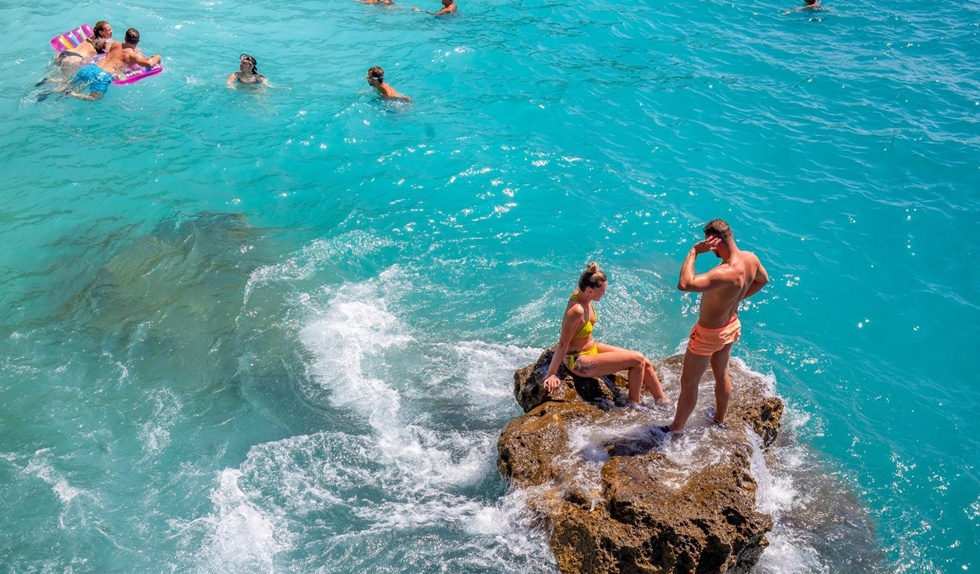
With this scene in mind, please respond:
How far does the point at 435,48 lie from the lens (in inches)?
737

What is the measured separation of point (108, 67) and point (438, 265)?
10112 millimetres

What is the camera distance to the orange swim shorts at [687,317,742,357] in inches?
278

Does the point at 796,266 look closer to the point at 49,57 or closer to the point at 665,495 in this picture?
the point at 665,495

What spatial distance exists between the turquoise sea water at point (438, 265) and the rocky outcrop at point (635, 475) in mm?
532

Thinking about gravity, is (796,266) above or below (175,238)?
above

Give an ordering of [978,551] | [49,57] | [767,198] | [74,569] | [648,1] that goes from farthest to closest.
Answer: [648,1], [49,57], [767,198], [978,551], [74,569]

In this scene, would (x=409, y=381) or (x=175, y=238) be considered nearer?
(x=409, y=381)

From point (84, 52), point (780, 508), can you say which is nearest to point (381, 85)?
point (84, 52)

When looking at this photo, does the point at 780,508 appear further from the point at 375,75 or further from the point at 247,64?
the point at 247,64

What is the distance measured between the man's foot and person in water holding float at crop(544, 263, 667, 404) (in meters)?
0.49

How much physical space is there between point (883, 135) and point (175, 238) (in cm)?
1430

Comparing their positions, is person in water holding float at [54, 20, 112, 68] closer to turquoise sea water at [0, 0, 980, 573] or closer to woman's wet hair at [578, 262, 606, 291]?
turquoise sea water at [0, 0, 980, 573]

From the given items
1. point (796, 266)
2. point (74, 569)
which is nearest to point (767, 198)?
point (796, 266)

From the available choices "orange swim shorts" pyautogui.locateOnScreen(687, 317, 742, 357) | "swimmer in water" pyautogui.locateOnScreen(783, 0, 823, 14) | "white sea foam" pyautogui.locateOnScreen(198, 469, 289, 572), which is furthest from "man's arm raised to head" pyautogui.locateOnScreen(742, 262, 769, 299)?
"swimmer in water" pyautogui.locateOnScreen(783, 0, 823, 14)
